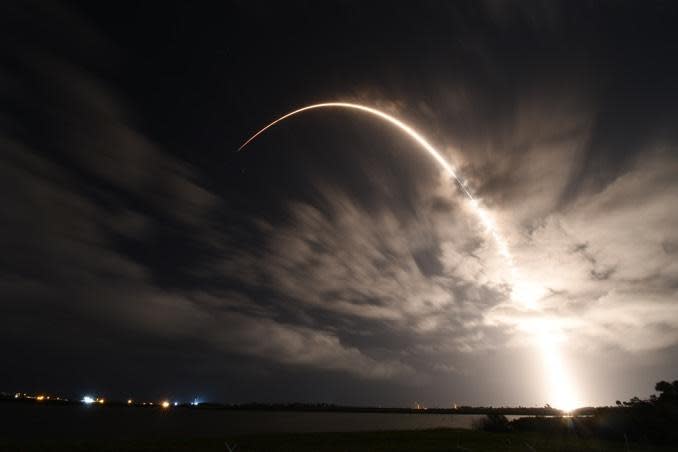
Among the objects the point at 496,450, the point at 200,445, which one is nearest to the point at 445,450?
the point at 496,450

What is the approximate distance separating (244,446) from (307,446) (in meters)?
6.16

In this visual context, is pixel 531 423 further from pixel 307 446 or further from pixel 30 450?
pixel 30 450

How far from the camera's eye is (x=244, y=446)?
38188 millimetres

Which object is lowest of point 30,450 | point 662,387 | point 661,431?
point 30,450

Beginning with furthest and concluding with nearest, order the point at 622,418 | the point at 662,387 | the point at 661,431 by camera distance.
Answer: the point at 662,387
the point at 622,418
the point at 661,431

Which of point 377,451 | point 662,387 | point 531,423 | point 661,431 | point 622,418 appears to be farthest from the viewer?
point 531,423

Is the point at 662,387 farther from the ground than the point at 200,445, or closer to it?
farther from the ground

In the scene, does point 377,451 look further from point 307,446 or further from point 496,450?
point 496,450

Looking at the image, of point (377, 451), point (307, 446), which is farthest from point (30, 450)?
point (377, 451)

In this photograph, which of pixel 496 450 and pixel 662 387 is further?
pixel 662 387

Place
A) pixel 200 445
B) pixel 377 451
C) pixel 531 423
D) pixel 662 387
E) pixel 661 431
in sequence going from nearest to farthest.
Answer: pixel 377 451, pixel 200 445, pixel 661 431, pixel 662 387, pixel 531 423

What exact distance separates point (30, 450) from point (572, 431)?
58464mm

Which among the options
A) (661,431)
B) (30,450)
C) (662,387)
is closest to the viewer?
(30,450)

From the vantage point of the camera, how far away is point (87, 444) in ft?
117
